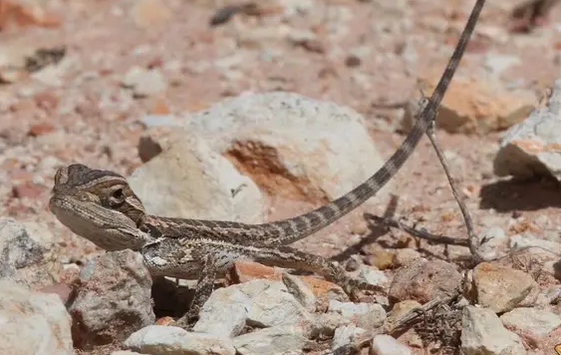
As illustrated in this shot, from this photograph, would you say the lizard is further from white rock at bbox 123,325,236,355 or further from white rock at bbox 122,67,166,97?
white rock at bbox 122,67,166,97

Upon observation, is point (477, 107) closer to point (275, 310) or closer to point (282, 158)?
point (282, 158)

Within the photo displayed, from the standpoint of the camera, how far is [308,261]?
219 inches

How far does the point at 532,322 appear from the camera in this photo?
190 inches

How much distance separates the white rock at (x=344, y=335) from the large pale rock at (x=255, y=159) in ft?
5.54

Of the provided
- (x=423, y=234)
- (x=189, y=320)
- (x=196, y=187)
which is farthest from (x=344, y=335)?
(x=196, y=187)

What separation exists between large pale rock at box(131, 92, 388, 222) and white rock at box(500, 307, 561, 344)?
6.69 feet

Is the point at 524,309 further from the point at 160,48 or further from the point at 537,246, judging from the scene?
the point at 160,48

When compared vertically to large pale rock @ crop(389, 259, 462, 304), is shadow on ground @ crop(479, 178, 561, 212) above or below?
above

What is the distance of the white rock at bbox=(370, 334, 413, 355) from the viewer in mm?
4555

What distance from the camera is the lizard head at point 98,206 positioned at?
16.3ft

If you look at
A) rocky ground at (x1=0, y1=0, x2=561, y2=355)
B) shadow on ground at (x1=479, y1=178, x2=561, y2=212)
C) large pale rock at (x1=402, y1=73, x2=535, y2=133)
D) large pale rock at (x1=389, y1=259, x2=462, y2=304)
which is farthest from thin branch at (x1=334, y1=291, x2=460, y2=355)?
large pale rock at (x1=402, y1=73, x2=535, y2=133)

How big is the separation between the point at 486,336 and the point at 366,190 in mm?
1725

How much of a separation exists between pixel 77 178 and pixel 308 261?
136cm

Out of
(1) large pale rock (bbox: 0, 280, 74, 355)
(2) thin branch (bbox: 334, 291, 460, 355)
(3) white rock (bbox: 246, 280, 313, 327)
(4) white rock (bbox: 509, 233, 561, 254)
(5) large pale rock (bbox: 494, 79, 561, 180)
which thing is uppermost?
(5) large pale rock (bbox: 494, 79, 561, 180)
